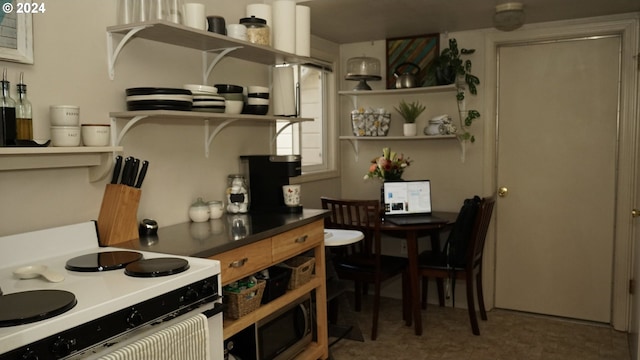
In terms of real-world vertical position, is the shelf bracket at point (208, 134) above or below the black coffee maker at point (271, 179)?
above

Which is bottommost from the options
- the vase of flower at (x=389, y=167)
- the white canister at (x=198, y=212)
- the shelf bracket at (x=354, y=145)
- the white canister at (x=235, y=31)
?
the white canister at (x=198, y=212)

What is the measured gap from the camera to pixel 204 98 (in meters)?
2.38

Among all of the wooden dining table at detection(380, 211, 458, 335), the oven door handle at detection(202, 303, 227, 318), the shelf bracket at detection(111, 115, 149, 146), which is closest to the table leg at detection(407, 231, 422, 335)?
the wooden dining table at detection(380, 211, 458, 335)

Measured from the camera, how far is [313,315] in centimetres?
287

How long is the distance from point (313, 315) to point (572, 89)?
95.3 inches

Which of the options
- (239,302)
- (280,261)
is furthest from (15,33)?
(280,261)

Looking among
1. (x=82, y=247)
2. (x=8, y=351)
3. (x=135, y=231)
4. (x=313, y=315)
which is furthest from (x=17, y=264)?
(x=313, y=315)

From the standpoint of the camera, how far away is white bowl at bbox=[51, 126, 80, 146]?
72.2 inches

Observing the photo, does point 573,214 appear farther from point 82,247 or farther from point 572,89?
point 82,247

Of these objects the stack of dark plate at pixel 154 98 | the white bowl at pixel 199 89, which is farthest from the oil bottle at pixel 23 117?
the white bowl at pixel 199 89

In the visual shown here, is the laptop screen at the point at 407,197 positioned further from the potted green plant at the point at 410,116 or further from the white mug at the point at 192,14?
the white mug at the point at 192,14

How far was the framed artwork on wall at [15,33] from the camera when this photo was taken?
1.75 metres

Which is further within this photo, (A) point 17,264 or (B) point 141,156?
(B) point 141,156

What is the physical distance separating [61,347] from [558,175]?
3459 mm
